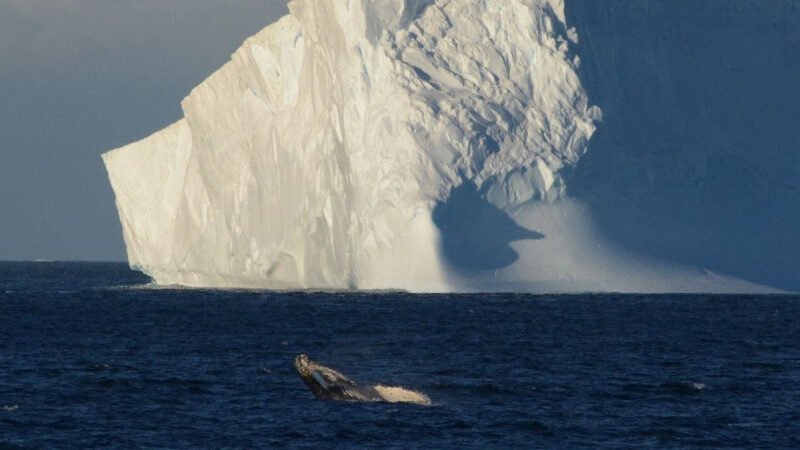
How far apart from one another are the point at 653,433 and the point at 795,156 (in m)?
26.3

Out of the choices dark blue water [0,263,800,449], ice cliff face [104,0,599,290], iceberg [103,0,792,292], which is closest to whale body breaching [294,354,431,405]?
dark blue water [0,263,800,449]

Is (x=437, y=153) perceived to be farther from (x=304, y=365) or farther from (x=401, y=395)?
(x=304, y=365)

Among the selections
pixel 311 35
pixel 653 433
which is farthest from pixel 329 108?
pixel 653 433

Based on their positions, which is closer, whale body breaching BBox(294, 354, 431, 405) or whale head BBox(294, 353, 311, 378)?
whale head BBox(294, 353, 311, 378)

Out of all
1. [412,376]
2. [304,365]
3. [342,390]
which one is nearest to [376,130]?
[412,376]

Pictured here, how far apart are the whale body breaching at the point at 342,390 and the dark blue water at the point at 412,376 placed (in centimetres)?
35

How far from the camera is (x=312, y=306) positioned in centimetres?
4591

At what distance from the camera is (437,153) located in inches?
1581

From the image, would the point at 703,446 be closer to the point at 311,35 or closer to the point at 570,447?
the point at 570,447

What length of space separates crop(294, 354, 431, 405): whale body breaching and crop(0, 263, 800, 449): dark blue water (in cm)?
35

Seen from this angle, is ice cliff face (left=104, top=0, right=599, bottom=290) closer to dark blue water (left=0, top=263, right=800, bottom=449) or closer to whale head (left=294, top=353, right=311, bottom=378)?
dark blue water (left=0, top=263, right=800, bottom=449)

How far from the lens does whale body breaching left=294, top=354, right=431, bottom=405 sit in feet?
72.7

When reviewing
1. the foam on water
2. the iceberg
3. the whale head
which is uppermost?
the iceberg

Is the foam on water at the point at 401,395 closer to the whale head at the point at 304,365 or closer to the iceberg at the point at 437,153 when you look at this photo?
the whale head at the point at 304,365
